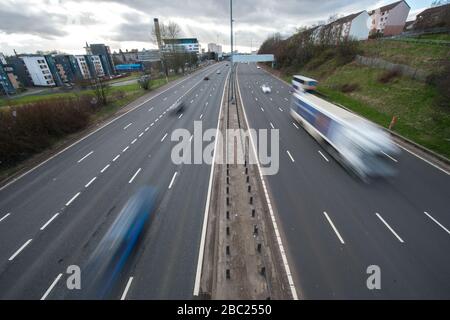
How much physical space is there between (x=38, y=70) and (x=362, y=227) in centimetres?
12121

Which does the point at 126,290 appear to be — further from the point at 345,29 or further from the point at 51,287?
the point at 345,29

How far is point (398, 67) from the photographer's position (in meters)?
28.7

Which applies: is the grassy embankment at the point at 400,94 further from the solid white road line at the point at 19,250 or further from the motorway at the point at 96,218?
the solid white road line at the point at 19,250

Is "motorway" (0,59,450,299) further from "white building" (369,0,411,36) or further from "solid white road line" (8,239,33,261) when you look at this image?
"white building" (369,0,411,36)

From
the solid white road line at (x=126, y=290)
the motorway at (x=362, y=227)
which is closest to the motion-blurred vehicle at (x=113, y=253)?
the solid white road line at (x=126, y=290)

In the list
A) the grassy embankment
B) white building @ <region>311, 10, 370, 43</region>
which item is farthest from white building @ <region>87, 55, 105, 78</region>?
the grassy embankment

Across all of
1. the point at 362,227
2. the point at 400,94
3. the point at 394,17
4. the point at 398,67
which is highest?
the point at 394,17

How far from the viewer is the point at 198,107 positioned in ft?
104

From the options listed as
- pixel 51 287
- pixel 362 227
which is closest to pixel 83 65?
pixel 51 287

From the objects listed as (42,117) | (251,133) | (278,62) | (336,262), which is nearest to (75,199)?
(42,117)

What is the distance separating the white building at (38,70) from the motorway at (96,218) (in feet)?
320

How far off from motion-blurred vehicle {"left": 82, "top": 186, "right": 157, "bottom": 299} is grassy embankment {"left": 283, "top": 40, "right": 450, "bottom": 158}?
21.4m

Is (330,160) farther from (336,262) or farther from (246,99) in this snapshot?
(246,99)

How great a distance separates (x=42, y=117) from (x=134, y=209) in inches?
663
